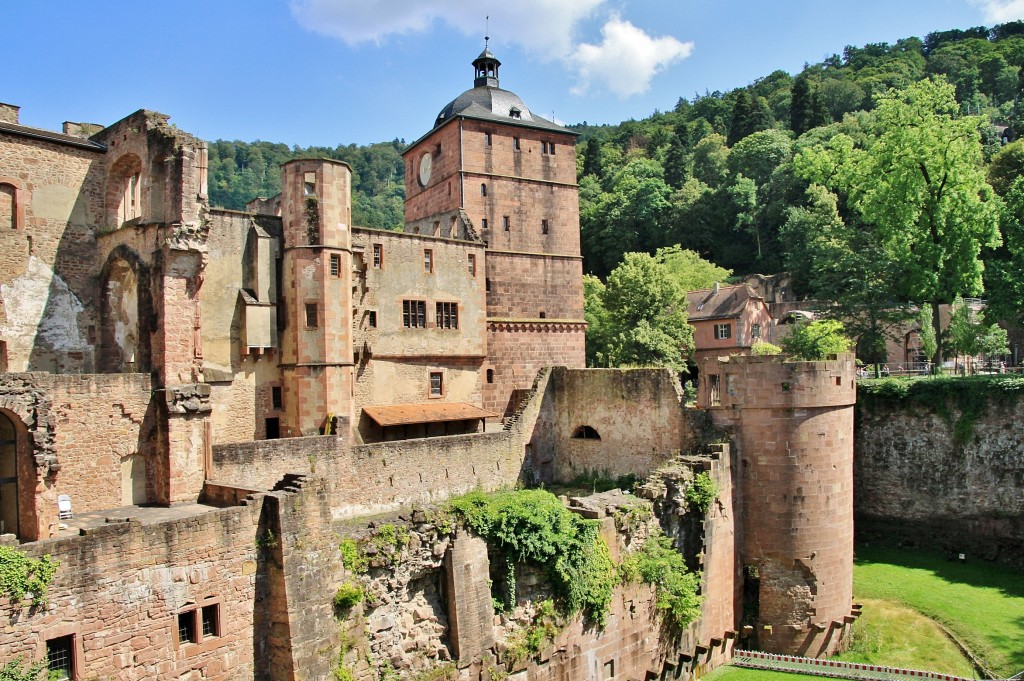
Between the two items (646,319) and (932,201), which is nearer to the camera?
(932,201)

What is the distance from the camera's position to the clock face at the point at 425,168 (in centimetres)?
3575

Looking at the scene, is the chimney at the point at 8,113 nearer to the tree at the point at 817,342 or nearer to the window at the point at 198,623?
the window at the point at 198,623

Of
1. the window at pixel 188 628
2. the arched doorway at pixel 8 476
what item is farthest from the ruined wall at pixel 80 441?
the window at pixel 188 628

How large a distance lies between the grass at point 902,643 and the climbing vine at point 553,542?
7.88m

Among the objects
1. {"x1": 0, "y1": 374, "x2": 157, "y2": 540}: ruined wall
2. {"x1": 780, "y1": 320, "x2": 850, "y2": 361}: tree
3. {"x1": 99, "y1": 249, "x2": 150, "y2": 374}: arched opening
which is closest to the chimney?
{"x1": 99, "y1": 249, "x2": 150, "y2": 374}: arched opening

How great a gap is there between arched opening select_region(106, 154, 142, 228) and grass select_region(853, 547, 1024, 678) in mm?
24547

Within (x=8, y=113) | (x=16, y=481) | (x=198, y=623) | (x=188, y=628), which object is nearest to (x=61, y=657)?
(x=188, y=628)

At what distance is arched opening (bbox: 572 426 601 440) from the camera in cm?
2919

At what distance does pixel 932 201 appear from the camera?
31.2m

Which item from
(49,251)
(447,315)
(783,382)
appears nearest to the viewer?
(49,251)

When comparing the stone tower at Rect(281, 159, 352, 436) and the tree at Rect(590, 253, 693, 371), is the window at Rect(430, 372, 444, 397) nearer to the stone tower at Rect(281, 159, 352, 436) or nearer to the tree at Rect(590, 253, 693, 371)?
the stone tower at Rect(281, 159, 352, 436)

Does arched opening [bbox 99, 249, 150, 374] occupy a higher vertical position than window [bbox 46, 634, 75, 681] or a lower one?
higher

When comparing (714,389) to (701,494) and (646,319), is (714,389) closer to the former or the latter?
(701,494)

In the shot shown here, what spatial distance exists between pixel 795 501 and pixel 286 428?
1573cm
